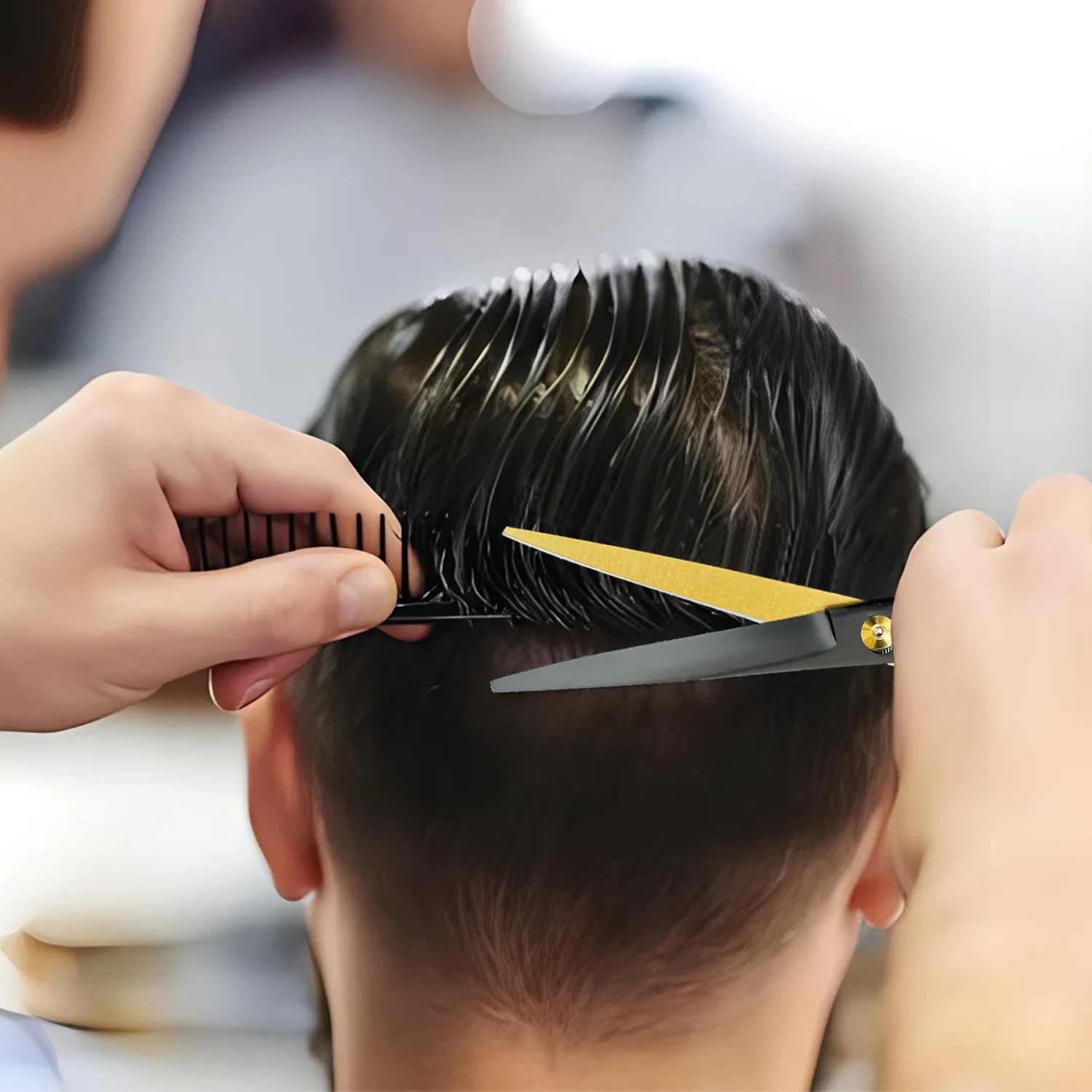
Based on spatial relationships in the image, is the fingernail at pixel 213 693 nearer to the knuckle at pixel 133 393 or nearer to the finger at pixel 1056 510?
the knuckle at pixel 133 393

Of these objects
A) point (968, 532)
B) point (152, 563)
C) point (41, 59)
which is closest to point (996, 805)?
point (968, 532)

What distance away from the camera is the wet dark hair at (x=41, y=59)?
0.67 meters

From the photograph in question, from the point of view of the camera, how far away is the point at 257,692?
66 centimetres

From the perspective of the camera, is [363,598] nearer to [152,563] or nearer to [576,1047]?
[152,563]

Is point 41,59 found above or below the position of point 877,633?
above

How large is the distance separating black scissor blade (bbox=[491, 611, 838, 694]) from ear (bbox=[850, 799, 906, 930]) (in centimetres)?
15

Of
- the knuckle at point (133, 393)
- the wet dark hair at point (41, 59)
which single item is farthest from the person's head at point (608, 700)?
the wet dark hair at point (41, 59)

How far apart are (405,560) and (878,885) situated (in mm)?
431

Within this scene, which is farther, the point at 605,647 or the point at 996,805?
the point at 605,647

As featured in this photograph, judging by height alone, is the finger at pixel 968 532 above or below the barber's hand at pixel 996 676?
above

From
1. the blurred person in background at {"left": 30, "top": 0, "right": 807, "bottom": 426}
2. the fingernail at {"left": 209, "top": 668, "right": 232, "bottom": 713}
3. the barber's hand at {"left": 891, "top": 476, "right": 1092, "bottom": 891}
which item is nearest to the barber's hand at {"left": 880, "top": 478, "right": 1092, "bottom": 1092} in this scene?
the barber's hand at {"left": 891, "top": 476, "right": 1092, "bottom": 891}

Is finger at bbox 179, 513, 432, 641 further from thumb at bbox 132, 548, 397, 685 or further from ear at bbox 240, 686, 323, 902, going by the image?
ear at bbox 240, 686, 323, 902

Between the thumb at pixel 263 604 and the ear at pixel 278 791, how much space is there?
72 mm

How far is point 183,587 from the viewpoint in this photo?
2.06ft
